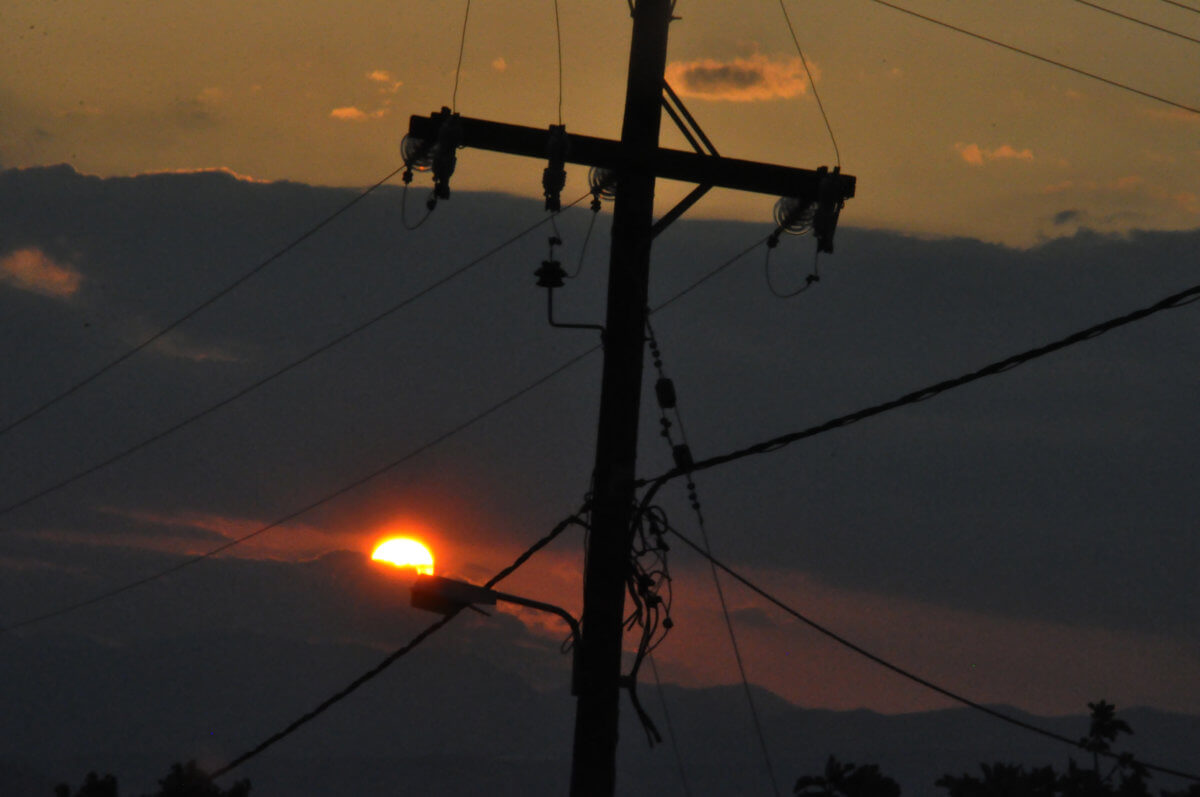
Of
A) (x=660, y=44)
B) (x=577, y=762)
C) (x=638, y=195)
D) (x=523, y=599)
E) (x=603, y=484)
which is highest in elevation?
(x=660, y=44)

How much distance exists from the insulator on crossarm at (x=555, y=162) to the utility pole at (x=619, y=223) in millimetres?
11

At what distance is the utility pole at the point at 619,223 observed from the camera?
12.2m

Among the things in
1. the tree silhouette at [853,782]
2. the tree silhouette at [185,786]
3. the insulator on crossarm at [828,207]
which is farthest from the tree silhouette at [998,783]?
the insulator on crossarm at [828,207]

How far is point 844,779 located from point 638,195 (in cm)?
6269

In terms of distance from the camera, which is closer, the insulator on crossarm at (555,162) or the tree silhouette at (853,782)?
the insulator on crossarm at (555,162)

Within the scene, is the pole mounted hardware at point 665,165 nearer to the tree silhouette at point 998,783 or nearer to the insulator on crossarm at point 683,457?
the insulator on crossarm at point 683,457

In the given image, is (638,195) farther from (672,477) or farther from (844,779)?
(844,779)

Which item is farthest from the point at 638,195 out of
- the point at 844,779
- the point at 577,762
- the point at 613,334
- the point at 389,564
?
the point at 844,779

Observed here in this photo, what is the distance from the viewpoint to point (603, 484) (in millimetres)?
12461

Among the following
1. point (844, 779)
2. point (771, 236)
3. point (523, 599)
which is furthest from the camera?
point (844, 779)

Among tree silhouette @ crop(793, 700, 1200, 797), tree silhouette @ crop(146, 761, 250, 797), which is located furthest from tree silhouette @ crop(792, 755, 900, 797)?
tree silhouette @ crop(146, 761, 250, 797)

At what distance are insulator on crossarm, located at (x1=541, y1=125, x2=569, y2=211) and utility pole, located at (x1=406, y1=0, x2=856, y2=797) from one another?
11 millimetres

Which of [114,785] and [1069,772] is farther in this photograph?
[1069,772]

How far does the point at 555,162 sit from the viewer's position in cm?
1280
